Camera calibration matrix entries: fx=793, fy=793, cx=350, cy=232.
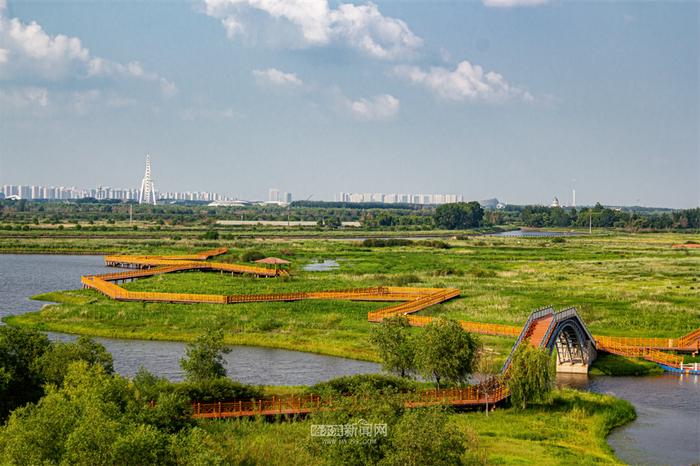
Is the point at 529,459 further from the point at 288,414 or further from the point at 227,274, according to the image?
the point at 227,274

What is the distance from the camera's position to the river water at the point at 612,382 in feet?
124

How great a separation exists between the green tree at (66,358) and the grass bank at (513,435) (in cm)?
775

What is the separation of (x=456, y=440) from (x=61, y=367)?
21248mm

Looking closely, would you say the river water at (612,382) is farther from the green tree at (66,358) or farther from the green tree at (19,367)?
the green tree at (19,367)

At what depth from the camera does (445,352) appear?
42.8 metres

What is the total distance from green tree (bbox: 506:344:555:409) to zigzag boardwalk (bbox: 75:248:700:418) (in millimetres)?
1143

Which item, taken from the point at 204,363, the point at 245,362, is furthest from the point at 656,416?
the point at 245,362

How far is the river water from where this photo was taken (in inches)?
1483

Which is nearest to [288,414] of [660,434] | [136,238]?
[660,434]

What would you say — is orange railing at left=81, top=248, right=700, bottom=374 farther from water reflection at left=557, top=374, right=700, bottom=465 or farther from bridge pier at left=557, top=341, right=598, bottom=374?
water reflection at left=557, top=374, right=700, bottom=465

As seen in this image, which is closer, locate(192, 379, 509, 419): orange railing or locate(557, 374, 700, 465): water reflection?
locate(557, 374, 700, 465): water reflection

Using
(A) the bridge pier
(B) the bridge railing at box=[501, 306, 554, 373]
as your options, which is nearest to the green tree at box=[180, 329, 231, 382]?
(B) the bridge railing at box=[501, 306, 554, 373]

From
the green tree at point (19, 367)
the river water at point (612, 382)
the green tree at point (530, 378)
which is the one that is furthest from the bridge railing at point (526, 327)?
the green tree at point (19, 367)

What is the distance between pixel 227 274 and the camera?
346 feet
